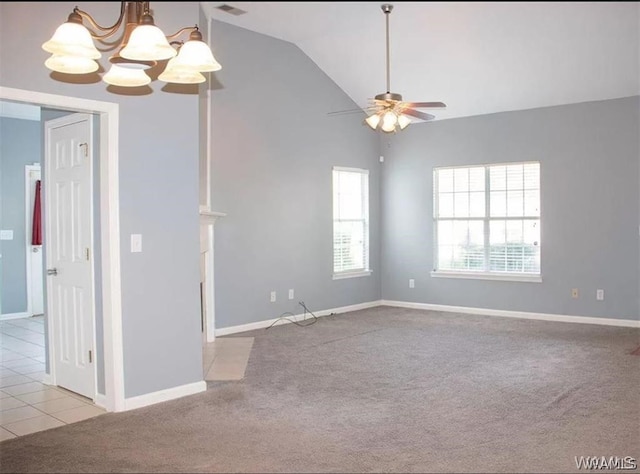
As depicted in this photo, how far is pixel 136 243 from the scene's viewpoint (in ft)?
Result: 12.8

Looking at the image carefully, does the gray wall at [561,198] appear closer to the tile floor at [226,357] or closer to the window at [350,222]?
the window at [350,222]

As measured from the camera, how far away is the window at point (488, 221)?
7453mm

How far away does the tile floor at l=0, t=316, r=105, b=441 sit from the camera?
3697 mm

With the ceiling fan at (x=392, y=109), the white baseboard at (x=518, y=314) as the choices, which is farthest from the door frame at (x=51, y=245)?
the white baseboard at (x=518, y=314)

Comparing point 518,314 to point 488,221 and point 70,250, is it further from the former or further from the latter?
point 70,250

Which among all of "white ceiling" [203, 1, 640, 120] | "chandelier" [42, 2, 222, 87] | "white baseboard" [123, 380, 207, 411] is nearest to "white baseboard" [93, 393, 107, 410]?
"white baseboard" [123, 380, 207, 411]

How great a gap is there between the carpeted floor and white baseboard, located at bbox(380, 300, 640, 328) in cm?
102

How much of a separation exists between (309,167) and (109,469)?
517 centimetres

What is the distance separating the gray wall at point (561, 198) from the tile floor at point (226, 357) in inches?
129

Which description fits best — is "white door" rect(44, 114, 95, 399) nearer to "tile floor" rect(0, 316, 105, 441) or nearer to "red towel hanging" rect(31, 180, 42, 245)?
"tile floor" rect(0, 316, 105, 441)

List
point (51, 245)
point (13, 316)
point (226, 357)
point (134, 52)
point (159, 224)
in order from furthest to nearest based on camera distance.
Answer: point (13, 316) < point (226, 357) < point (51, 245) < point (159, 224) < point (134, 52)

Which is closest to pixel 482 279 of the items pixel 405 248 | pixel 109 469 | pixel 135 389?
pixel 405 248

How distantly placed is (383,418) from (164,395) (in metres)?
1.54

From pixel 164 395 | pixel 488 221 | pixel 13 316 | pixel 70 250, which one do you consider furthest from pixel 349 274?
pixel 13 316
